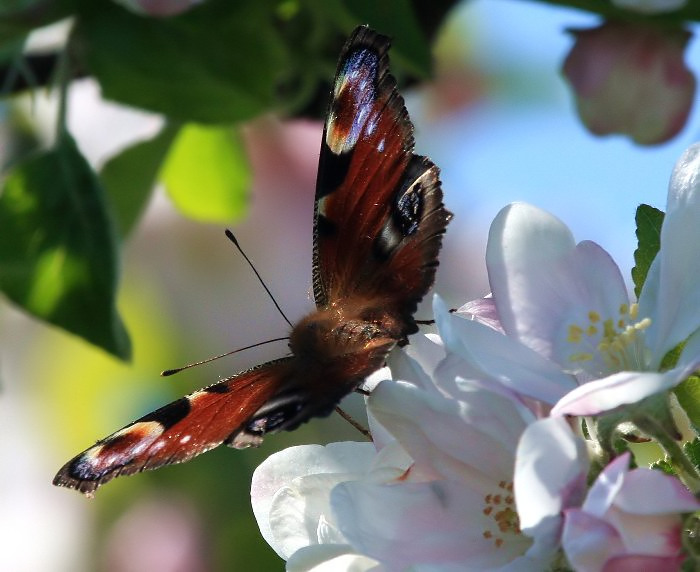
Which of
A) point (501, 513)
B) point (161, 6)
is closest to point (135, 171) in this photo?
point (161, 6)

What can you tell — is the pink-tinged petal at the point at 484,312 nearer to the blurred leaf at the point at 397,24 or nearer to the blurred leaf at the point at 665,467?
the blurred leaf at the point at 665,467

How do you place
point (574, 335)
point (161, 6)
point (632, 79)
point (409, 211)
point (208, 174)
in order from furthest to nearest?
point (208, 174) < point (632, 79) < point (161, 6) < point (409, 211) < point (574, 335)

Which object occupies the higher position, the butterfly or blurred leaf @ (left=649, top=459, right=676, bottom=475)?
the butterfly

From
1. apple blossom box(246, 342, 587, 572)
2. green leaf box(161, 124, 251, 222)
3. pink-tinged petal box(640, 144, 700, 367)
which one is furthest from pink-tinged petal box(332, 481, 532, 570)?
green leaf box(161, 124, 251, 222)

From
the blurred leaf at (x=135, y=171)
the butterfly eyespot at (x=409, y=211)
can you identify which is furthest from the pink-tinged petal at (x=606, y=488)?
the blurred leaf at (x=135, y=171)

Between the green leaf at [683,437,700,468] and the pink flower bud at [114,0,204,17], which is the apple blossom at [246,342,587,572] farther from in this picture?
the pink flower bud at [114,0,204,17]

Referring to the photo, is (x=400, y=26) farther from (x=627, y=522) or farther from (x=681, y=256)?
(x=627, y=522)

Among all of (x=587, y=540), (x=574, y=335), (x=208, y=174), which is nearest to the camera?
(x=587, y=540)

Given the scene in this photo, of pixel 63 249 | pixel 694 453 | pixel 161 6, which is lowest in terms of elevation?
pixel 694 453
